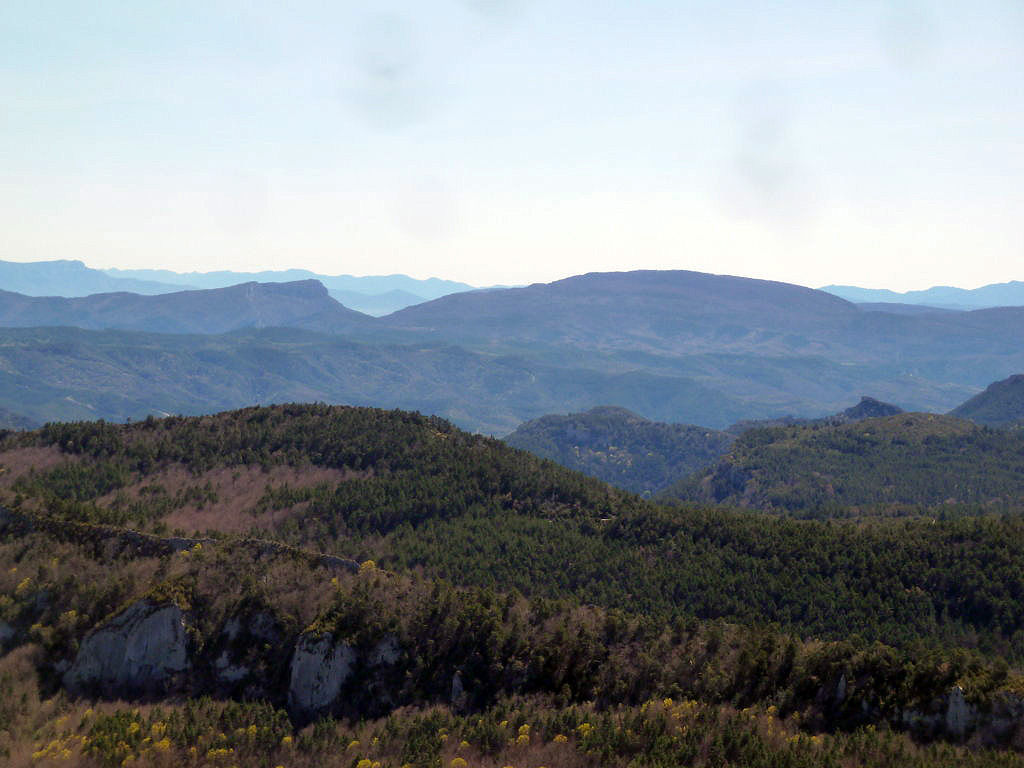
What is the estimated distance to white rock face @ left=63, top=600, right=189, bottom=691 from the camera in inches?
2281

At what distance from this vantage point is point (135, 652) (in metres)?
58.7

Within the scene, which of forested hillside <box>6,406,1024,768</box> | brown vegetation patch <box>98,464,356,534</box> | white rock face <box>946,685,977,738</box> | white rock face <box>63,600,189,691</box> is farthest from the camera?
brown vegetation patch <box>98,464,356,534</box>

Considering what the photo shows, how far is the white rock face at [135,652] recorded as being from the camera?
5794cm

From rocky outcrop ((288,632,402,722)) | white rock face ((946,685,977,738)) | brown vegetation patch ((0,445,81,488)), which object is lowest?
rocky outcrop ((288,632,402,722))

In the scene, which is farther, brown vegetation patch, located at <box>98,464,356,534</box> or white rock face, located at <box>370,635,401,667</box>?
brown vegetation patch, located at <box>98,464,356,534</box>

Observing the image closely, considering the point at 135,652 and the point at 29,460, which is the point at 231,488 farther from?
the point at 135,652

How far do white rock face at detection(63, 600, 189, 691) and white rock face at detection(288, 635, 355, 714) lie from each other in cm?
910

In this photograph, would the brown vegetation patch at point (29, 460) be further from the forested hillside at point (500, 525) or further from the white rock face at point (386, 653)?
the white rock face at point (386, 653)

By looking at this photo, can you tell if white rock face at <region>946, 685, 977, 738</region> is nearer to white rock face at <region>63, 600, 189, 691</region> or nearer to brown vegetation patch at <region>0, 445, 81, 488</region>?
white rock face at <region>63, 600, 189, 691</region>

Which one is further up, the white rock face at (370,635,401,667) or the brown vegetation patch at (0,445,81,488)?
the brown vegetation patch at (0,445,81,488)

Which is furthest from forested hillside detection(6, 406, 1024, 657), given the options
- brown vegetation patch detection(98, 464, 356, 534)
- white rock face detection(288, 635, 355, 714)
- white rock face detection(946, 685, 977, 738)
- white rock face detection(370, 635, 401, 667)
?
white rock face detection(288, 635, 355, 714)

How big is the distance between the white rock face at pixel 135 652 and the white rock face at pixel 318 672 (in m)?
9.10

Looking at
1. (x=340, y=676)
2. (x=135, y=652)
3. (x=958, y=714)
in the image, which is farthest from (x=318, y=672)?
(x=958, y=714)

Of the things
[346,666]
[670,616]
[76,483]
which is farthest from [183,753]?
[76,483]
